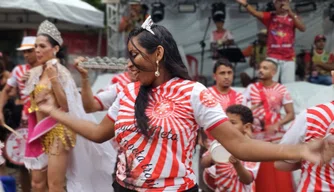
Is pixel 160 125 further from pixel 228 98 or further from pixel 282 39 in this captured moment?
pixel 282 39

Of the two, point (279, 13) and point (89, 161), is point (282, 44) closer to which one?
point (279, 13)

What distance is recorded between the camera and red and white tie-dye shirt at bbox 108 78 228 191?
8.23 feet

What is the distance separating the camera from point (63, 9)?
9.51 metres

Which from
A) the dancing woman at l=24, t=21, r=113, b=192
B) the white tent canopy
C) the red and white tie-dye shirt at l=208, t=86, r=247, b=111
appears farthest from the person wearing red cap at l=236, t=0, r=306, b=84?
the dancing woman at l=24, t=21, r=113, b=192

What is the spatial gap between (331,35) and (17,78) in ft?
21.3

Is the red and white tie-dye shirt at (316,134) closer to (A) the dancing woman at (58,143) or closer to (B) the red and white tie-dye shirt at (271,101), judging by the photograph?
(A) the dancing woman at (58,143)

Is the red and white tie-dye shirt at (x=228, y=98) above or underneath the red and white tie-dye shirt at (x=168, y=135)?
underneath

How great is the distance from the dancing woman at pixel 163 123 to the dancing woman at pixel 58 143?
174cm

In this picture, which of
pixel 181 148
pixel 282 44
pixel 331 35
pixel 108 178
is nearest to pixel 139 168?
pixel 181 148

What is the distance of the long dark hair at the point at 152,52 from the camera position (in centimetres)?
257

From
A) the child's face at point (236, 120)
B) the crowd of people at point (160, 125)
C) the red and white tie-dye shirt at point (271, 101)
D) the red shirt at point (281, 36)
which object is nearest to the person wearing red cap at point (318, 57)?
the crowd of people at point (160, 125)

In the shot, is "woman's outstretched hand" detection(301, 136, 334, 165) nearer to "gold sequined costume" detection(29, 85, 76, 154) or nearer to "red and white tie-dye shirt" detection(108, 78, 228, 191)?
"red and white tie-dye shirt" detection(108, 78, 228, 191)

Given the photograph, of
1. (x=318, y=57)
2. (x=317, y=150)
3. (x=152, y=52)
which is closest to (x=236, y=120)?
(x=152, y=52)

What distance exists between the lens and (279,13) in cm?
786
